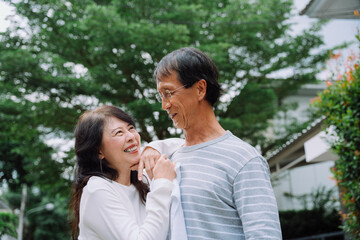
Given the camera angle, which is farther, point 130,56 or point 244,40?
point 244,40

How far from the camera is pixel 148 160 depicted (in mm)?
2053

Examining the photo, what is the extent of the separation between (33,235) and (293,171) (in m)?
18.4

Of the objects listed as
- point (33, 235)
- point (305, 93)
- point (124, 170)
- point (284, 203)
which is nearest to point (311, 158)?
point (124, 170)

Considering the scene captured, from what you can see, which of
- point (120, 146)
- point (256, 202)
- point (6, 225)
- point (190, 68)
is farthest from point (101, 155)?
point (6, 225)

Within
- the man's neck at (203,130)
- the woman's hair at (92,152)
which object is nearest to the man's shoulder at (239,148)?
the man's neck at (203,130)

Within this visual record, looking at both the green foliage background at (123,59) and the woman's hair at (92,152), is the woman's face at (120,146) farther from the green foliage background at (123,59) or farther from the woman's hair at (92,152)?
the green foliage background at (123,59)

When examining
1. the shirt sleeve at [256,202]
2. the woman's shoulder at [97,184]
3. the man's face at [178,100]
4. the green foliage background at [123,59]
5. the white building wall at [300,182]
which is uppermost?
the green foliage background at [123,59]

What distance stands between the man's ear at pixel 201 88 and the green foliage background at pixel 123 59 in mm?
7495

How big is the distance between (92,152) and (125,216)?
1.54ft

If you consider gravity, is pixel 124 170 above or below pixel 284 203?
below

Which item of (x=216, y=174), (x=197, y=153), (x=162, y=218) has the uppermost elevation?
(x=197, y=153)

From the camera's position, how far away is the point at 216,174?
5.55 ft

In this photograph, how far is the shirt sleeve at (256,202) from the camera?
1515 mm

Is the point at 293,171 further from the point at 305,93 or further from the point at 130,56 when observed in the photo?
the point at 130,56
